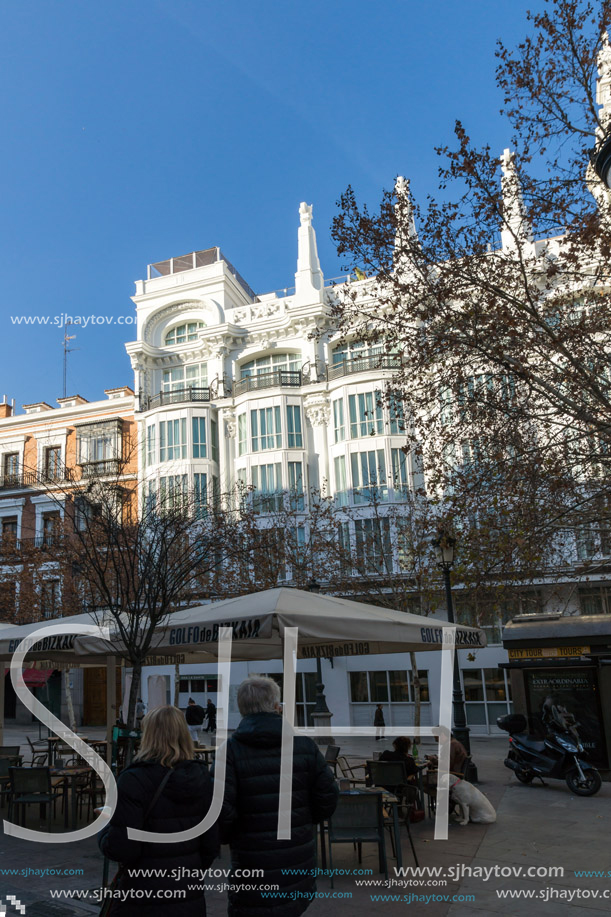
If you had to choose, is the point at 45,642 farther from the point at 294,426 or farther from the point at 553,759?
the point at 294,426

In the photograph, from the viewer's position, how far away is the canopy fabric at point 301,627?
6.43m

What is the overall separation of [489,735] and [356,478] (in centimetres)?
1254

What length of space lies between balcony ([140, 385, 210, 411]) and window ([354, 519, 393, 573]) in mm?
13155

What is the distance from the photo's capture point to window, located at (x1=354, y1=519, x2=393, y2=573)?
26.8 metres

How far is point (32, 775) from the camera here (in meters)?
8.79

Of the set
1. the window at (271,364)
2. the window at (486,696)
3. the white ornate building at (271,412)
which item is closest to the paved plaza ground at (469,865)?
the window at (486,696)

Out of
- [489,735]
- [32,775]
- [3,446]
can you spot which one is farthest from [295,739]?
[3,446]

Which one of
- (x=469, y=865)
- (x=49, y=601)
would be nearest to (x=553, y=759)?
(x=469, y=865)

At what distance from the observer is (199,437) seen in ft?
124

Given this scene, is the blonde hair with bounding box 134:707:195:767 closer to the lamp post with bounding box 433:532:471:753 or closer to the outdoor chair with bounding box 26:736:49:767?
the lamp post with bounding box 433:532:471:753

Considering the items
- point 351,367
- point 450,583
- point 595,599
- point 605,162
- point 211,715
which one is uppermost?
point 351,367

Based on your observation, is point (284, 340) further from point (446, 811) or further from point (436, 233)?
point (446, 811)

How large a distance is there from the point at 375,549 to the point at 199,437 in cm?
1299

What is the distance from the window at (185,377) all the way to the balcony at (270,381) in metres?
2.88
